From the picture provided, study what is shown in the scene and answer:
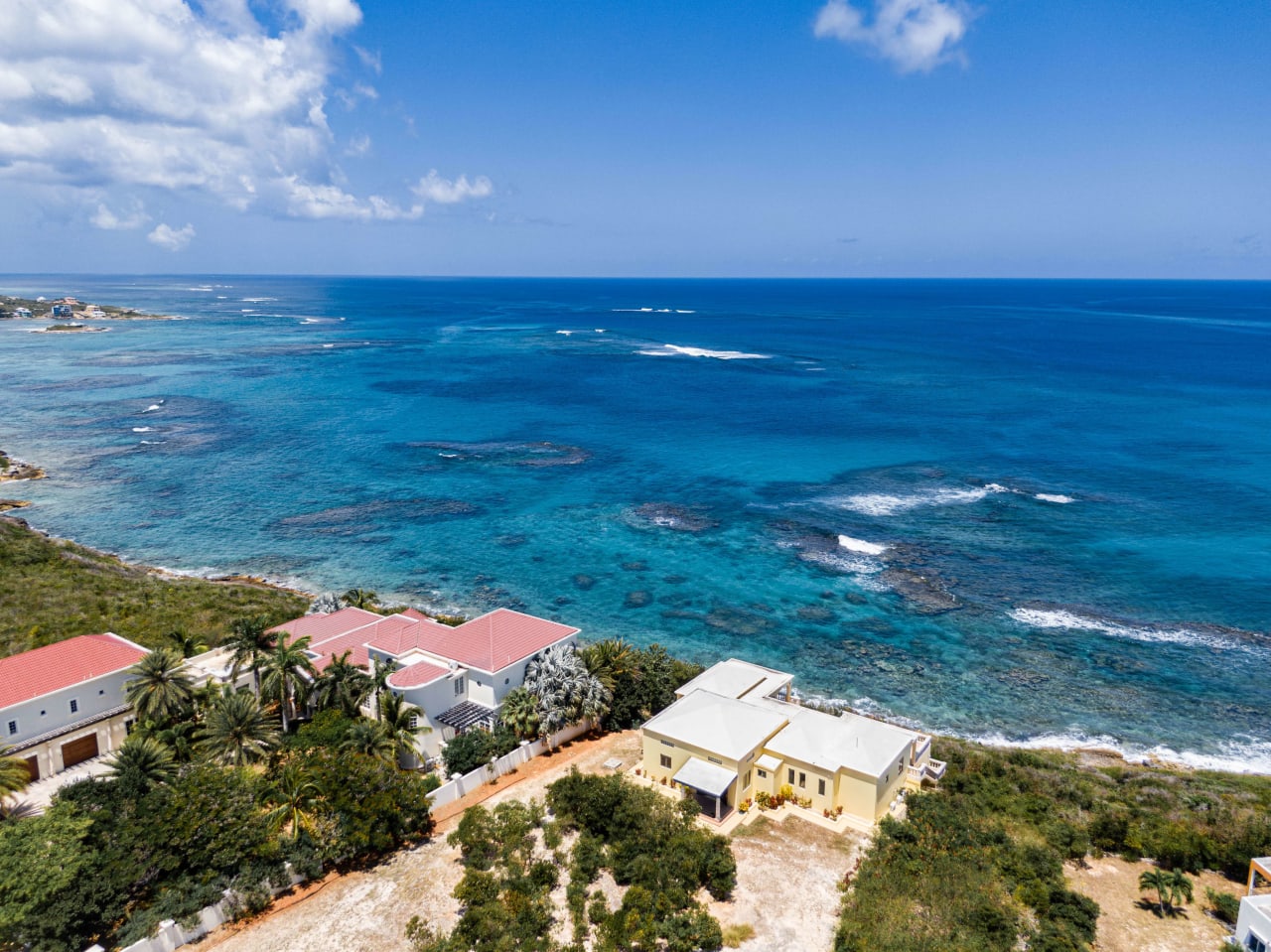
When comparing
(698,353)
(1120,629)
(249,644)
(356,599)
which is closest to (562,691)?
(249,644)

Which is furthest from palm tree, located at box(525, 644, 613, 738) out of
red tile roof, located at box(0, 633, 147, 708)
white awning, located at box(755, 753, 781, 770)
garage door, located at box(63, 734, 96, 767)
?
garage door, located at box(63, 734, 96, 767)

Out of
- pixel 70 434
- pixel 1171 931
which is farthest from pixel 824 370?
pixel 1171 931

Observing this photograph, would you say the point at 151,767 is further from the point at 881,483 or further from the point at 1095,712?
the point at 881,483

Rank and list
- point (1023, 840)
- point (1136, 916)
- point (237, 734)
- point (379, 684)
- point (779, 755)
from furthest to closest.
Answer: point (379, 684)
point (779, 755)
point (1023, 840)
point (237, 734)
point (1136, 916)

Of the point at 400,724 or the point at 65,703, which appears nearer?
the point at 65,703

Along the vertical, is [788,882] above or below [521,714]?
below

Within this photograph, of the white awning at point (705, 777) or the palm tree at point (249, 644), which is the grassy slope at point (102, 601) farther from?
the white awning at point (705, 777)

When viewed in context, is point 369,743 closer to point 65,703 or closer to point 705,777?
point 705,777
